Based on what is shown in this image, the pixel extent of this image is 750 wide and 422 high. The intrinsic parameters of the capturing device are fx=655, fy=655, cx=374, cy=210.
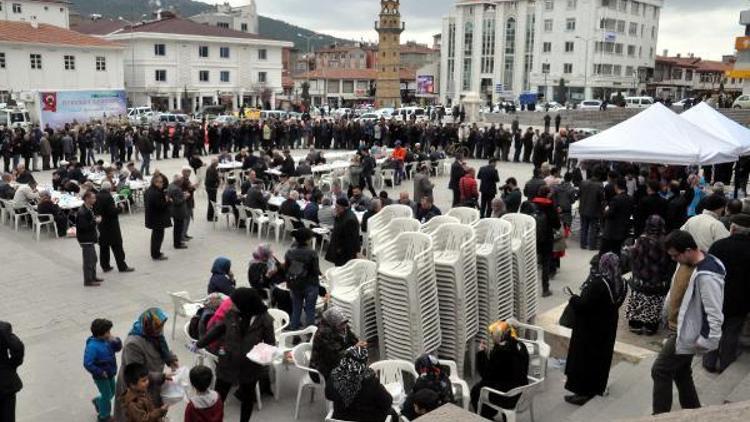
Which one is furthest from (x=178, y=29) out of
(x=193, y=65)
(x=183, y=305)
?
(x=183, y=305)

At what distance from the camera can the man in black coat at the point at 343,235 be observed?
29.5ft

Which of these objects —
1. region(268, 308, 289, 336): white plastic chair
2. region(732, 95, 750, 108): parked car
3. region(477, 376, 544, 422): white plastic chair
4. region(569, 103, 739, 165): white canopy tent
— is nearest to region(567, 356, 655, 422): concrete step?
region(477, 376, 544, 422): white plastic chair

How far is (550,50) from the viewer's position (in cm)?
7319

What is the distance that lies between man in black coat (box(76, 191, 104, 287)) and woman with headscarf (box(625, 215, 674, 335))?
25.3 feet

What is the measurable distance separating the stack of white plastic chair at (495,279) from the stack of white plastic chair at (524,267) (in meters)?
0.17

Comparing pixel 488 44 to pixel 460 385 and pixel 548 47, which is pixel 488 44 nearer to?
pixel 548 47

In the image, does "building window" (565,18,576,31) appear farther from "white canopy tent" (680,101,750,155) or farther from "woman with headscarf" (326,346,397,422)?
"woman with headscarf" (326,346,397,422)

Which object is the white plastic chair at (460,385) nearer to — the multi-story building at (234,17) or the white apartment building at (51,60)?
the white apartment building at (51,60)

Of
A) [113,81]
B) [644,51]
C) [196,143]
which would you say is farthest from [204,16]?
[196,143]

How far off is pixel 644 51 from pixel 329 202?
76.4m

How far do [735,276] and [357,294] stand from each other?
11.4 feet

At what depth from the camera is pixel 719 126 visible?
1441 cm

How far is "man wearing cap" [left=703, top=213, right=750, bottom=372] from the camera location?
5.45 meters

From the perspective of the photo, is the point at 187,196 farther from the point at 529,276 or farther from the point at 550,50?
the point at 550,50
